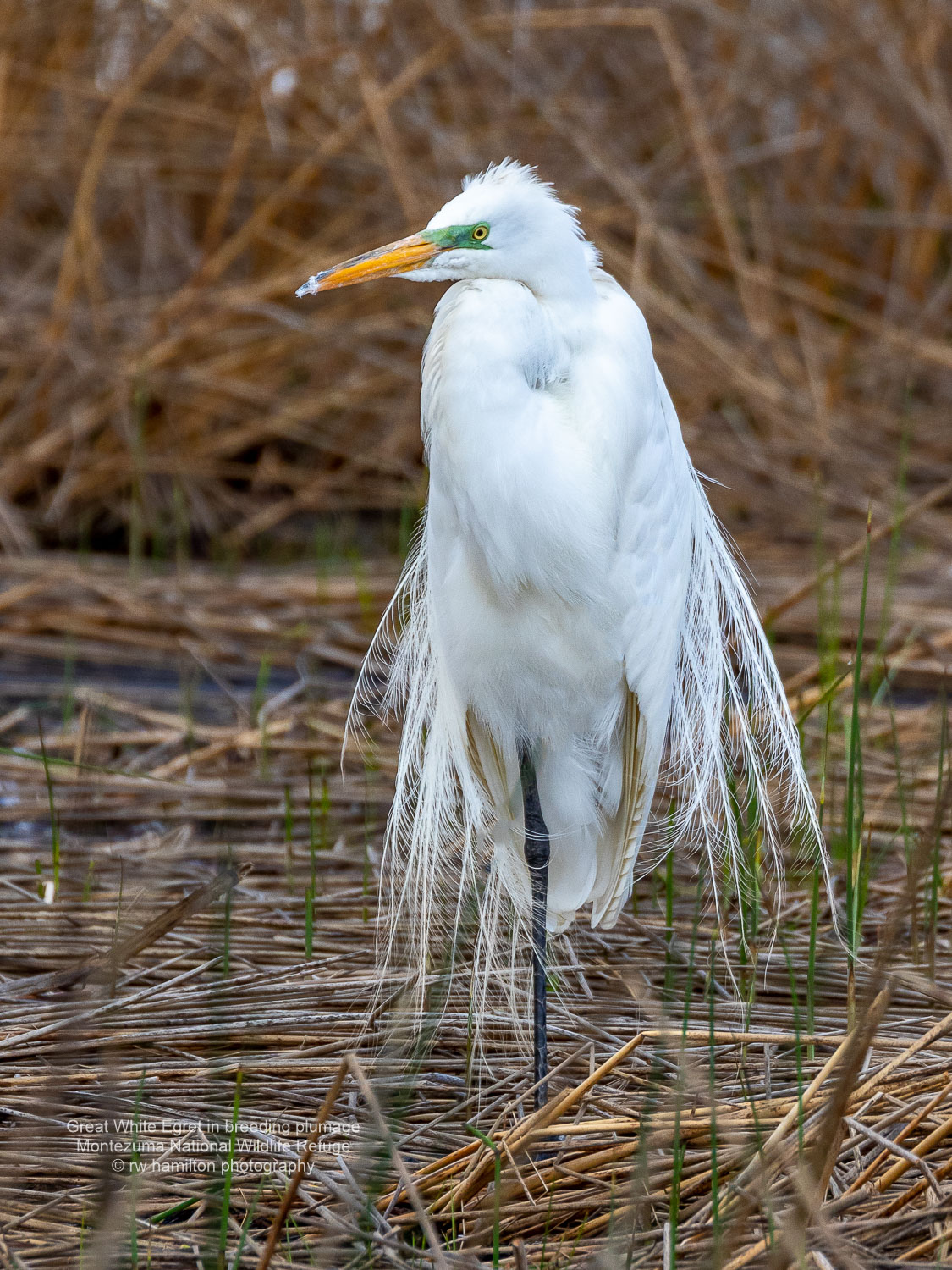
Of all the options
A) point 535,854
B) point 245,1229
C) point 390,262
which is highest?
point 390,262

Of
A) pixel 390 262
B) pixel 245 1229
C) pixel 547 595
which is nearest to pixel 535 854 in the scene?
pixel 547 595

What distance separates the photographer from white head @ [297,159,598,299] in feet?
4.87

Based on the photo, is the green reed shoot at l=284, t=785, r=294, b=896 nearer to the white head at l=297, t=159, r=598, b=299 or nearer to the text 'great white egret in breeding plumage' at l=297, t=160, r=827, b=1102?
the text 'great white egret in breeding plumage' at l=297, t=160, r=827, b=1102

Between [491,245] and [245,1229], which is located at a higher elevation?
[491,245]

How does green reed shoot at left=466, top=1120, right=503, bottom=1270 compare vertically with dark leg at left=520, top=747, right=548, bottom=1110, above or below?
below

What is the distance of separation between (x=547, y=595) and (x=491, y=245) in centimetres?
40

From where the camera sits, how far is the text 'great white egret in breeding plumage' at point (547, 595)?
4.89 ft

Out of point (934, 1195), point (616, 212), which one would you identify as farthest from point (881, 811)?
point (616, 212)

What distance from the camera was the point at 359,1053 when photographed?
1.72 meters

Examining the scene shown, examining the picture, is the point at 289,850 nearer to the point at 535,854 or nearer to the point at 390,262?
the point at 535,854

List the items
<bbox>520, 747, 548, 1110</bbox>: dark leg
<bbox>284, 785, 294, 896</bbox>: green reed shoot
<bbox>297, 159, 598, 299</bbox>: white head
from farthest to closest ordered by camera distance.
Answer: <bbox>284, 785, 294, 896</bbox>: green reed shoot → <bbox>520, 747, 548, 1110</bbox>: dark leg → <bbox>297, 159, 598, 299</bbox>: white head

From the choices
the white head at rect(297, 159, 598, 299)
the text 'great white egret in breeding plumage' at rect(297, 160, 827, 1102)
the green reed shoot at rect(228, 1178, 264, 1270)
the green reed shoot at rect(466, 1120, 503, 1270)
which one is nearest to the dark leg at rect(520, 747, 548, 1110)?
the text 'great white egret in breeding plumage' at rect(297, 160, 827, 1102)

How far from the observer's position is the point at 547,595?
1584 mm

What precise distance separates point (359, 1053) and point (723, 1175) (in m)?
0.51
